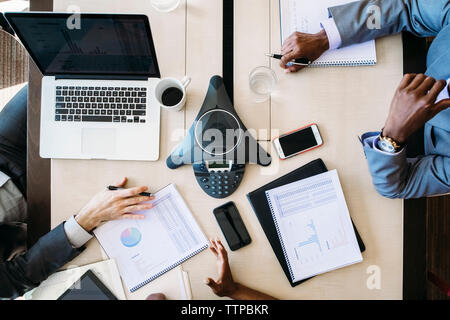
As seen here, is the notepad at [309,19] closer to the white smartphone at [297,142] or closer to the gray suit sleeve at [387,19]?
the gray suit sleeve at [387,19]

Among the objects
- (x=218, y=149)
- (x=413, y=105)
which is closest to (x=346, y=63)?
(x=413, y=105)

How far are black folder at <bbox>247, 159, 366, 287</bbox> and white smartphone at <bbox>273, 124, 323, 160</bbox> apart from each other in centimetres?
5

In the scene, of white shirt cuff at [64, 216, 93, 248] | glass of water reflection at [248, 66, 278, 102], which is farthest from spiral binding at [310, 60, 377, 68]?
white shirt cuff at [64, 216, 93, 248]

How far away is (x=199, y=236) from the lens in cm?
95

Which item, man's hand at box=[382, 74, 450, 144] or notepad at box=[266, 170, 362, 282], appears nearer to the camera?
man's hand at box=[382, 74, 450, 144]

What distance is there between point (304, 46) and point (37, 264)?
1.01m

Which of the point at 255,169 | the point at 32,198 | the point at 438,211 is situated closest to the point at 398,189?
the point at 255,169

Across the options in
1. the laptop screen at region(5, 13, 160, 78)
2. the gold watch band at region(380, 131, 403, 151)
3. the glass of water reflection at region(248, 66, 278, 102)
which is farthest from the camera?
the glass of water reflection at region(248, 66, 278, 102)

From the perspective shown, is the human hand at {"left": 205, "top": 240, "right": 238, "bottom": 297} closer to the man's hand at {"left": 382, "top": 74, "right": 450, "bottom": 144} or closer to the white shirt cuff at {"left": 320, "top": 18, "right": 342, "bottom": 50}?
the man's hand at {"left": 382, "top": 74, "right": 450, "bottom": 144}

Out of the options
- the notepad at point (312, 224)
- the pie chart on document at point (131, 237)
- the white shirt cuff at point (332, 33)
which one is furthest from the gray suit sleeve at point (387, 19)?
the pie chart on document at point (131, 237)

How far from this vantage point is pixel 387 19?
3.03 feet

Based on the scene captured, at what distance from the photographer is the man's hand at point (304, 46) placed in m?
0.93

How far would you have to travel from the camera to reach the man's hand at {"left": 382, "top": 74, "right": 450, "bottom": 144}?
81 centimetres
